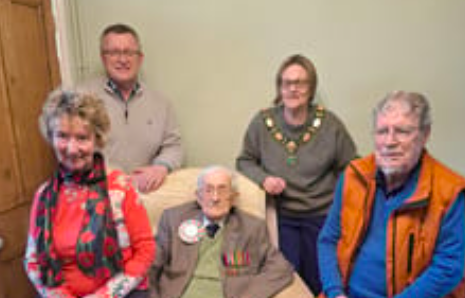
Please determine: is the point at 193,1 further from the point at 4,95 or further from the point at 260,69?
the point at 4,95

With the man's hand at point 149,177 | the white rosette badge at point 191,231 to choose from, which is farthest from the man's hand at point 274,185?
the man's hand at point 149,177

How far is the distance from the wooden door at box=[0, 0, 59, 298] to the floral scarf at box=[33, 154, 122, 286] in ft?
2.00

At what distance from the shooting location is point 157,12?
228 centimetres

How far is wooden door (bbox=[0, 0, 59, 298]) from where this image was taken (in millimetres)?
1675

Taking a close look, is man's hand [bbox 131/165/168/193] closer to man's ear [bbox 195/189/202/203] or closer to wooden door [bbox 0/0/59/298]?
man's ear [bbox 195/189/202/203]

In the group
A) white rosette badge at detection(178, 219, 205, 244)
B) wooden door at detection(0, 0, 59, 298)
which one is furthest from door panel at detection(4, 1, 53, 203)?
white rosette badge at detection(178, 219, 205, 244)

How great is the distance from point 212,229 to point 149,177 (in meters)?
0.43

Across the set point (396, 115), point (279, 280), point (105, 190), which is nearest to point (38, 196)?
point (105, 190)

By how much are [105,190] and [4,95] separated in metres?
0.81

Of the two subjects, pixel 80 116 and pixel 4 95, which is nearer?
pixel 80 116

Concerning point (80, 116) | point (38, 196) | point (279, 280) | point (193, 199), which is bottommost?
point (279, 280)

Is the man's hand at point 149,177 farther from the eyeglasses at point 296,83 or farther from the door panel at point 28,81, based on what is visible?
the eyeglasses at point 296,83

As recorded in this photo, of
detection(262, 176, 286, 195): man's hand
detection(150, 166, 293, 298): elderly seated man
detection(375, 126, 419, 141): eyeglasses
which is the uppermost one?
detection(375, 126, 419, 141): eyeglasses

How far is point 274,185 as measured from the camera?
1.92 metres
